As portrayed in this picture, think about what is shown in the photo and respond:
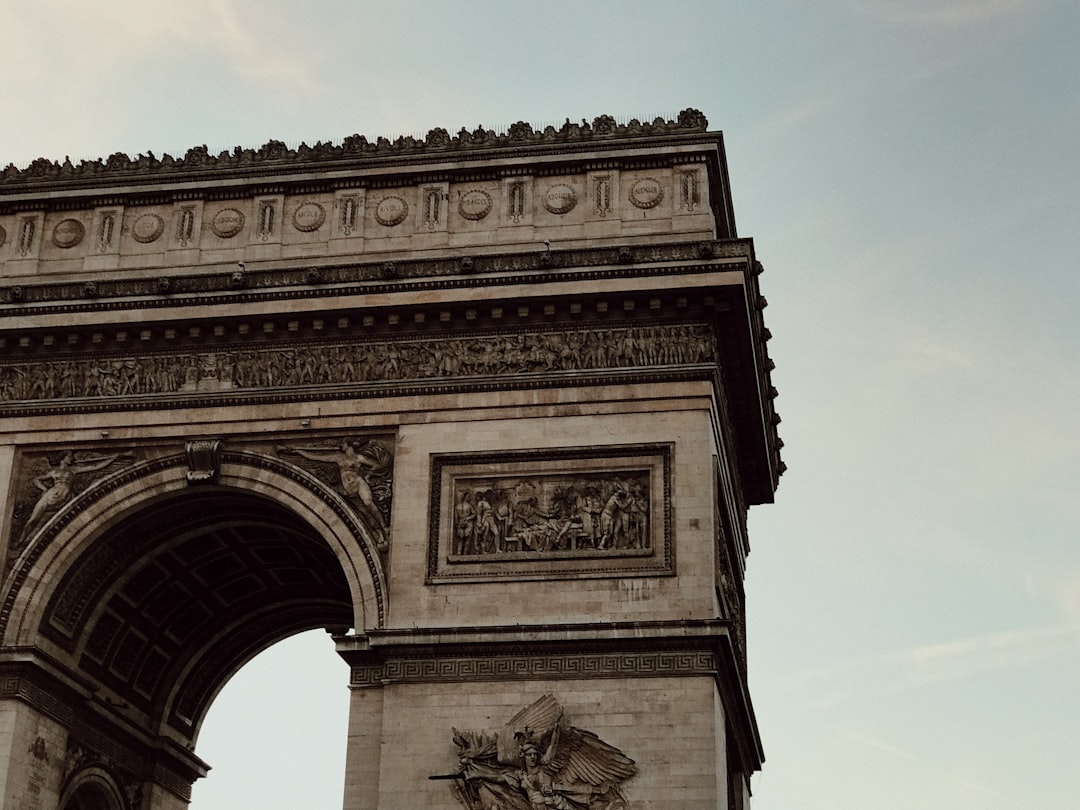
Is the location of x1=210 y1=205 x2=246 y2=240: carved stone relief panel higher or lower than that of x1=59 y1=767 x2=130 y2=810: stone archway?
higher

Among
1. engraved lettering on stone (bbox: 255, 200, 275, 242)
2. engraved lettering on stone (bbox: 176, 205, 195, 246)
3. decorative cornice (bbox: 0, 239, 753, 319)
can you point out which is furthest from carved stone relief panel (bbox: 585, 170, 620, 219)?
engraved lettering on stone (bbox: 176, 205, 195, 246)

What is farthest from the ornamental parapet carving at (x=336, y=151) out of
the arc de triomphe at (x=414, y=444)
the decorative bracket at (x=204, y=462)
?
the decorative bracket at (x=204, y=462)

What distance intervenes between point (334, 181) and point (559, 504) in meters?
7.70

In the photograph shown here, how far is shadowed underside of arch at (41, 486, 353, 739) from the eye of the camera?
30500 millimetres

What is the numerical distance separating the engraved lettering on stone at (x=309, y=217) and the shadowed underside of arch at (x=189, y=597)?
5.11 m

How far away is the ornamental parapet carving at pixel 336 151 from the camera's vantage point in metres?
31.7

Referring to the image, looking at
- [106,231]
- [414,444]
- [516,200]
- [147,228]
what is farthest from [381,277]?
[106,231]

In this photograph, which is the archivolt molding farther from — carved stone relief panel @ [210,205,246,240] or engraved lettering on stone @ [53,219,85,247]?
engraved lettering on stone @ [53,219,85,247]

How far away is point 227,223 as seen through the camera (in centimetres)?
3222

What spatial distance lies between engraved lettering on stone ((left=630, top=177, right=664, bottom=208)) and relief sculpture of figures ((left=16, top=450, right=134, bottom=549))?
9653 millimetres

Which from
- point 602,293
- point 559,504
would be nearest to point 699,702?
point 559,504

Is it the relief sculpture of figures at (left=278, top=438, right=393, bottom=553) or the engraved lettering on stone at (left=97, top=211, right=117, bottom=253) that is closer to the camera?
the relief sculpture of figures at (left=278, top=438, right=393, bottom=553)

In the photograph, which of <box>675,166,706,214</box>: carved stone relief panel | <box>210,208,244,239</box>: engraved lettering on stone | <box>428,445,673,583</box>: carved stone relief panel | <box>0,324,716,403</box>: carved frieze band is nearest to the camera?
<box>428,445,673,583</box>: carved stone relief panel

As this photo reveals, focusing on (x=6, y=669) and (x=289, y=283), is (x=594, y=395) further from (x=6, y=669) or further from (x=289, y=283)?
(x=6, y=669)
